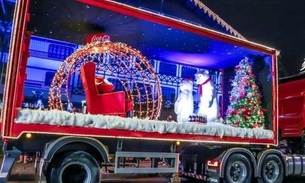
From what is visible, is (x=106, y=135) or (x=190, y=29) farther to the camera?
(x=190, y=29)

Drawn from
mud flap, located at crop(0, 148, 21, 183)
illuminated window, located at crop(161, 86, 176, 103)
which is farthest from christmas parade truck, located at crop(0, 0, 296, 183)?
illuminated window, located at crop(161, 86, 176, 103)

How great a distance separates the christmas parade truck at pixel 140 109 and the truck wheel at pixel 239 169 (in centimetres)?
2

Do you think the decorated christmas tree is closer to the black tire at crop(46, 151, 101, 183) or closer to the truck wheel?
the truck wheel

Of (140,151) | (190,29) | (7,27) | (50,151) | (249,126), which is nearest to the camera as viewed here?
(50,151)

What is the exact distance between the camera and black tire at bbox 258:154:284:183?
8000 millimetres

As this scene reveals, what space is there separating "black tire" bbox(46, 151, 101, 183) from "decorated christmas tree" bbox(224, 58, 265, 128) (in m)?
4.65

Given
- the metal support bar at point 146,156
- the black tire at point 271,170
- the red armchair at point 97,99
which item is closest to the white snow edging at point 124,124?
the metal support bar at point 146,156

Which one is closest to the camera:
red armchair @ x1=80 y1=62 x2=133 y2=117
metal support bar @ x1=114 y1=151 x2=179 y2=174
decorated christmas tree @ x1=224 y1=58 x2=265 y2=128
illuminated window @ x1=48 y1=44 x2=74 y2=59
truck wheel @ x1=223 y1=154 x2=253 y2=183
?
metal support bar @ x1=114 y1=151 x2=179 y2=174

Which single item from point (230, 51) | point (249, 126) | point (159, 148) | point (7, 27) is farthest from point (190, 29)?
point (7, 27)

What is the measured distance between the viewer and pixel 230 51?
892 centimetres

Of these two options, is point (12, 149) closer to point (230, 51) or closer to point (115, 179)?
point (115, 179)

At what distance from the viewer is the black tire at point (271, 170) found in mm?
8000

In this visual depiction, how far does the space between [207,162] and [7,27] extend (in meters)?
10.7

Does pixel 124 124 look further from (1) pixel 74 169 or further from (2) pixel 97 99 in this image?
(2) pixel 97 99
